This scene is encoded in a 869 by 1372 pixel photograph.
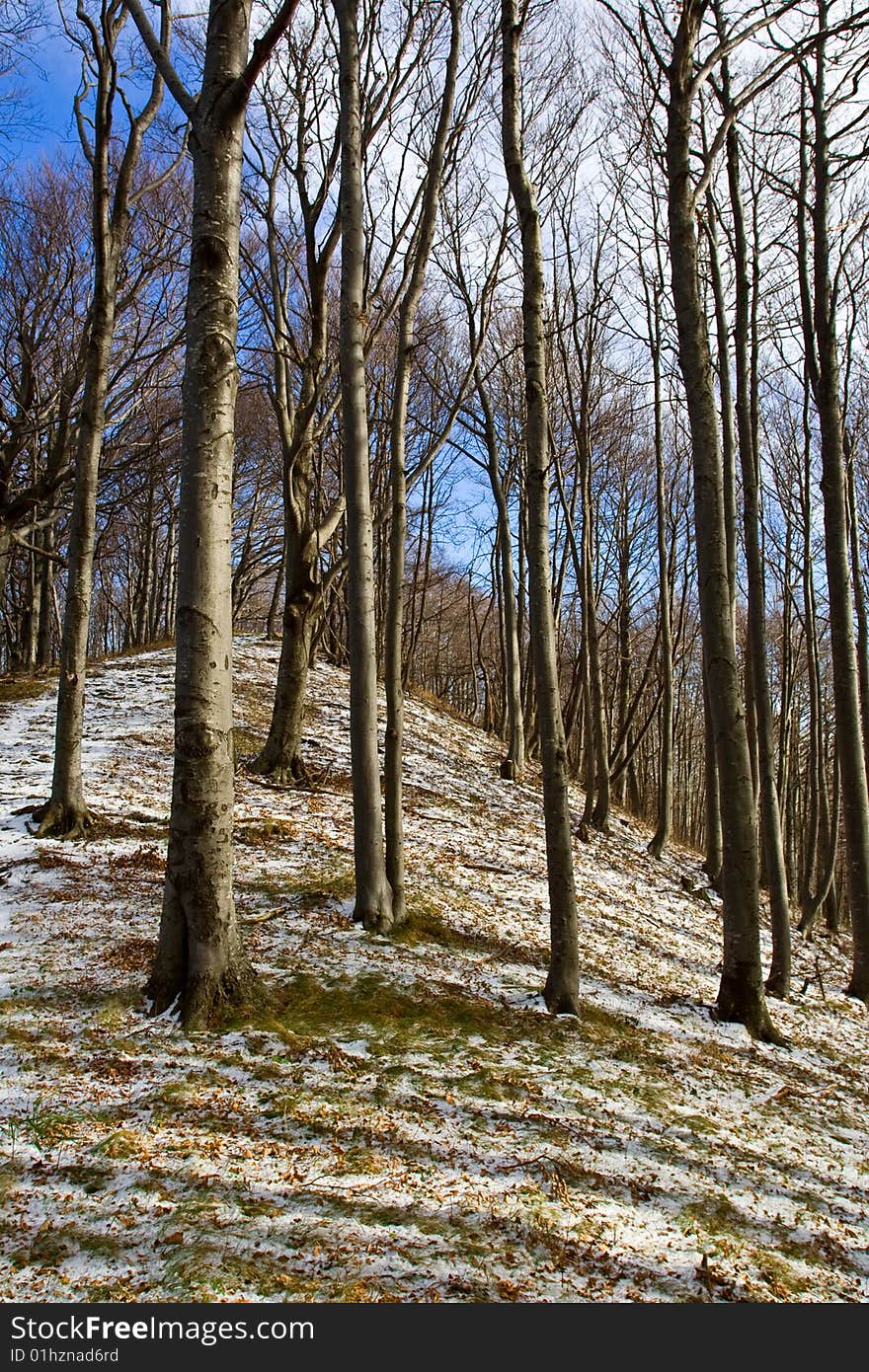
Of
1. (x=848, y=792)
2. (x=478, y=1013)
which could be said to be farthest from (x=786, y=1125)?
(x=848, y=792)

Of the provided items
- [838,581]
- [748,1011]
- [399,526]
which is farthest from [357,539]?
[838,581]

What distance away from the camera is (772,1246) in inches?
117

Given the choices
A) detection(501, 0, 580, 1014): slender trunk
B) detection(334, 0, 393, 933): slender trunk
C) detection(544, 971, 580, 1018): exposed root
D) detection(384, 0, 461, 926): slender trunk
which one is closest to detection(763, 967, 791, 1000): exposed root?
detection(501, 0, 580, 1014): slender trunk

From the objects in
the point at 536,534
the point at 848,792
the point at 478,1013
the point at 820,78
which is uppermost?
the point at 820,78

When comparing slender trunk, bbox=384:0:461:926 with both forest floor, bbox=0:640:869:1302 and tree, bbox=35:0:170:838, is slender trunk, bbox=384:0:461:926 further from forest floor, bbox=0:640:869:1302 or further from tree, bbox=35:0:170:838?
tree, bbox=35:0:170:838

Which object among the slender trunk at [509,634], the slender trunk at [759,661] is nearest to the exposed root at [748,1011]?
the slender trunk at [759,661]

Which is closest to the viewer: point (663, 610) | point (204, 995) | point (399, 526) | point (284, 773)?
point (204, 995)

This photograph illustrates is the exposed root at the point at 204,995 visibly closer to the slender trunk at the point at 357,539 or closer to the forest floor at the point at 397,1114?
the forest floor at the point at 397,1114

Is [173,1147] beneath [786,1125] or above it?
above

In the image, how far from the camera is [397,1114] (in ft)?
11.0

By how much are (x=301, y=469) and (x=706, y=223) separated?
5.47m

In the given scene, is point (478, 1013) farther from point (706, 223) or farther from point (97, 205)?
point (706, 223)

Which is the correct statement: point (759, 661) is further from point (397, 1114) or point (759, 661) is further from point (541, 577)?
point (397, 1114)

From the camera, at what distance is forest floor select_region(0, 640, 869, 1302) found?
8.20 feet
